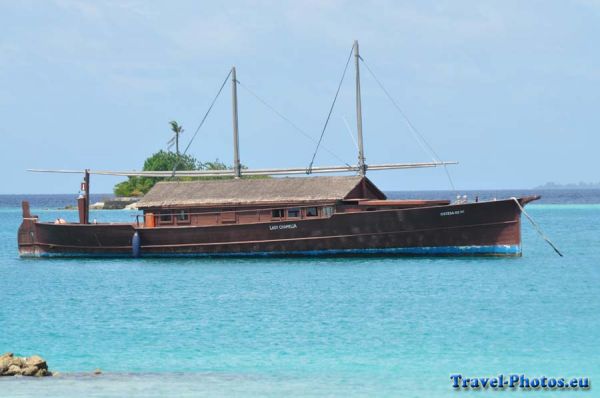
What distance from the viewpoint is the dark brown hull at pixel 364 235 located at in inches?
1756

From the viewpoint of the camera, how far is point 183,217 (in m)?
49.8

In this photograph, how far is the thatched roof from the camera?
4725cm

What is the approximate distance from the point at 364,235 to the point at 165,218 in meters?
10.4

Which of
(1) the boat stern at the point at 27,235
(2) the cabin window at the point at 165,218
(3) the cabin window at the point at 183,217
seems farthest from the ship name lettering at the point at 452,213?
(1) the boat stern at the point at 27,235

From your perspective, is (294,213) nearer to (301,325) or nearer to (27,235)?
(27,235)

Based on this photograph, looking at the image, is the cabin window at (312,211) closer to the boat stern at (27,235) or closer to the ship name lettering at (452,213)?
the ship name lettering at (452,213)

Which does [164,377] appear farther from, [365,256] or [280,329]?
[365,256]

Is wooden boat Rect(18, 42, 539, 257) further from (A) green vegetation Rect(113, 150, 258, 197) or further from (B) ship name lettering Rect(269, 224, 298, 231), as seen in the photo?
(A) green vegetation Rect(113, 150, 258, 197)

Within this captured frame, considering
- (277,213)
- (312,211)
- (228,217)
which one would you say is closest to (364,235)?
(312,211)

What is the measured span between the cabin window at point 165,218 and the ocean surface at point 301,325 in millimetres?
2873

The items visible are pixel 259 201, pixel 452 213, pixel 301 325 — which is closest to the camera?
pixel 301 325

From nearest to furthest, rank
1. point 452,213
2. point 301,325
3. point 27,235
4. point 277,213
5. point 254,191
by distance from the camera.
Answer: point 301,325 < point 452,213 < point 277,213 < point 254,191 < point 27,235

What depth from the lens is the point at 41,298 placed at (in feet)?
121

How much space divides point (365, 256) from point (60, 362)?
24.4 metres
